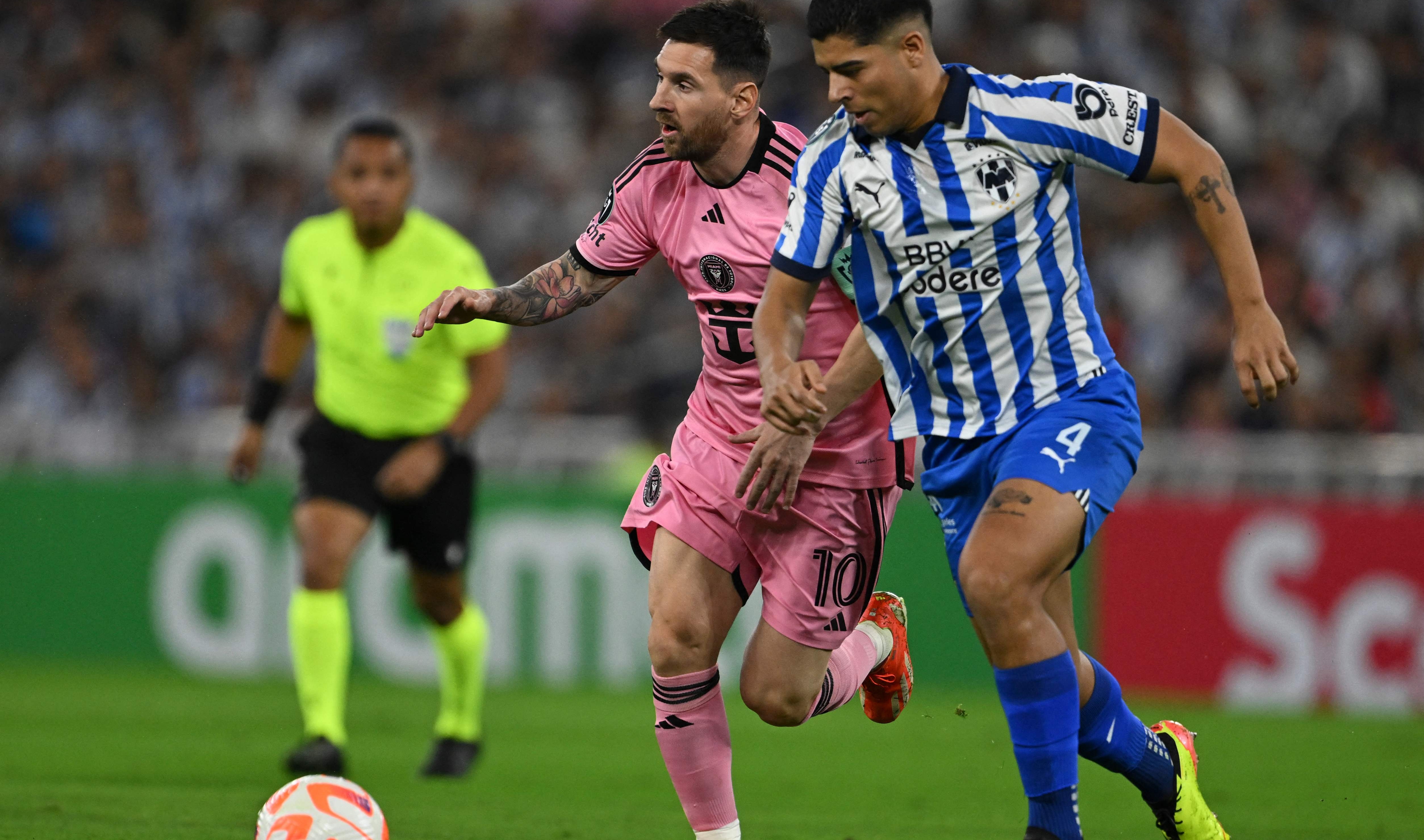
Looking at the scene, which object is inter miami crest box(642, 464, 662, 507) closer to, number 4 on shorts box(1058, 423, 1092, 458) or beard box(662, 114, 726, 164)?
beard box(662, 114, 726, 164)

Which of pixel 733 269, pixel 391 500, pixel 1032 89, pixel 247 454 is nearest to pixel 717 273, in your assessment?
pixel 733 269

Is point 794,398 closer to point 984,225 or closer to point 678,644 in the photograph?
point 984,225

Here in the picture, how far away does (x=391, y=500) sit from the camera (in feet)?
25.4

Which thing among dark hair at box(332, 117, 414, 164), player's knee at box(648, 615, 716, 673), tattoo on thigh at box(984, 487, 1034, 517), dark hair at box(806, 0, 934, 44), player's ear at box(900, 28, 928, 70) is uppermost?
dark hair at box(332, 117, 414, 164)

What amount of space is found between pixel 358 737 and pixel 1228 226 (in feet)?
20.0

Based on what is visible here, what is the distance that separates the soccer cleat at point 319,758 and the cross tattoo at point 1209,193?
14.1 feet

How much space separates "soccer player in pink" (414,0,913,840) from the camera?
4938 mm

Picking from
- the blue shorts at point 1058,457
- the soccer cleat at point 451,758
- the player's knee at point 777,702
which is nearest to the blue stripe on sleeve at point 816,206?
the blue shorts at point 1058,457

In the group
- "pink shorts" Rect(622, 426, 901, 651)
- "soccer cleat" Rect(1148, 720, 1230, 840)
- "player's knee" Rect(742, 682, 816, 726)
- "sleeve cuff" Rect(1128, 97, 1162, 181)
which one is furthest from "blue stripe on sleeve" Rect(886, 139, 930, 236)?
"soccer cleat" Rect(1148, 720, 1230, 840)

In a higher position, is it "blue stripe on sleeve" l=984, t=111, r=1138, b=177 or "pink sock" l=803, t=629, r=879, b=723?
"blue stripe on sleeve" l=984, t=111, r=1138, b=177

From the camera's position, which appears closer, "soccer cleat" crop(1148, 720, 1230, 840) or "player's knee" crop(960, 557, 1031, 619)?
"player's knee" crop(960, 557, 1031, 619)

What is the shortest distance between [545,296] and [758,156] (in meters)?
0.76

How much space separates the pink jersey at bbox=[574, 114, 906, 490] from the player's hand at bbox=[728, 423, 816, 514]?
436 mm

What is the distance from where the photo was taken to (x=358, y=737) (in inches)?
359
